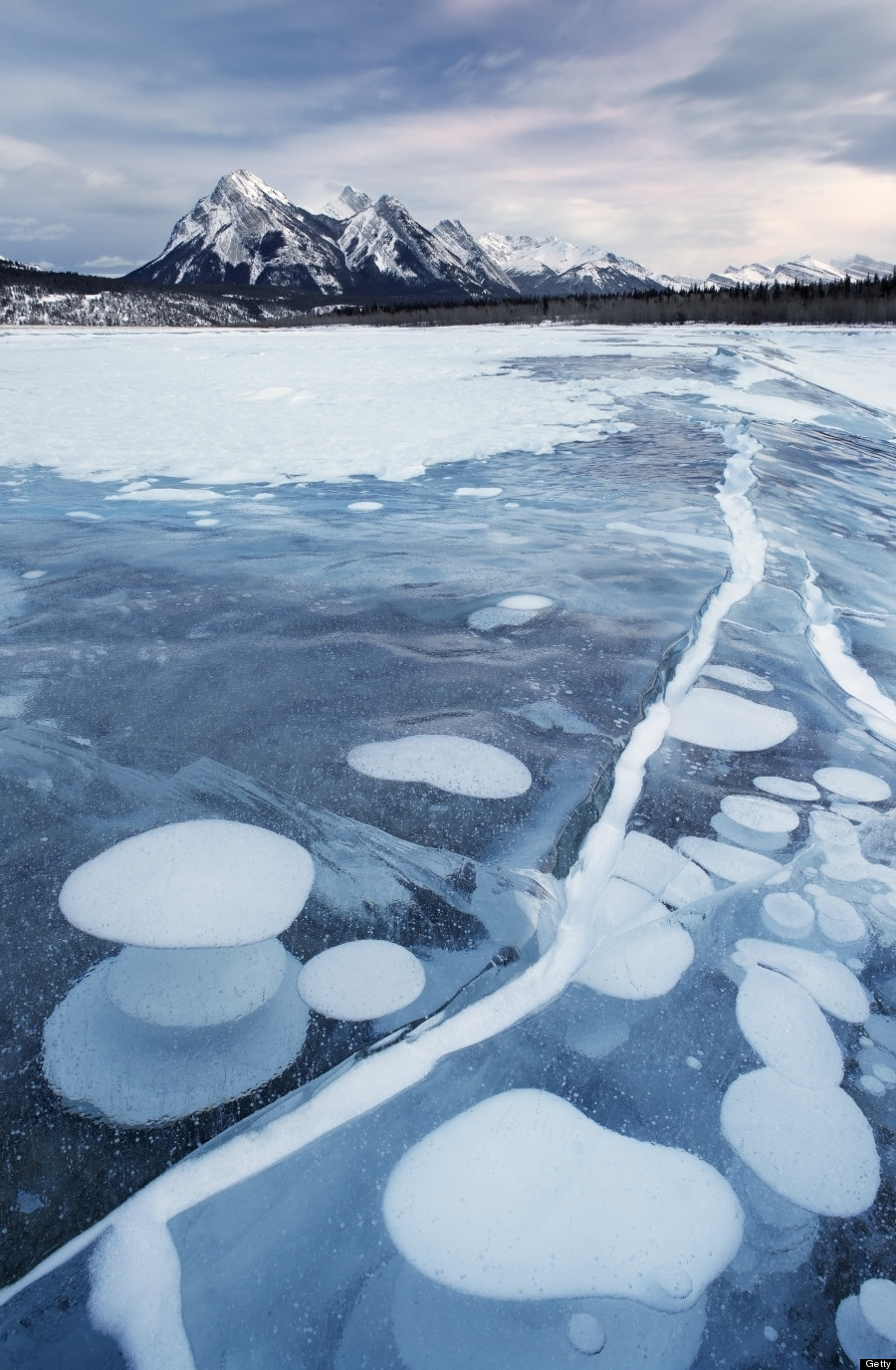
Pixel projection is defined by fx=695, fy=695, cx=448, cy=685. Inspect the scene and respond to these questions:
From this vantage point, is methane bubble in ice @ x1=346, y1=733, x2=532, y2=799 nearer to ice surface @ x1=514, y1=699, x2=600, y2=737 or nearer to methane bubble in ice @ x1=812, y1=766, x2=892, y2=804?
ice surface @ x1=514, y1=699, x2=600, y2=737

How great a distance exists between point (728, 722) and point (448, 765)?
708 millimetres

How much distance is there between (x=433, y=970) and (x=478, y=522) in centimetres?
249

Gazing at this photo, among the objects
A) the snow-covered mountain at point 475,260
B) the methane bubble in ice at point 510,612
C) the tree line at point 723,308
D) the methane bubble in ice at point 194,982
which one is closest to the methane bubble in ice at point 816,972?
the methane bubble in ice at point 194,982

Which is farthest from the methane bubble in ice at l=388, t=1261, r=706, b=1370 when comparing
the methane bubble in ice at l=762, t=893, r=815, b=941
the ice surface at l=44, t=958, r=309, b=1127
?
the methane bubble in ice at l=762, t=893, r=815, b=941

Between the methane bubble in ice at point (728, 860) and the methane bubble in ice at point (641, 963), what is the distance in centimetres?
17

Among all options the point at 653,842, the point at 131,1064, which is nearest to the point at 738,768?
the point at 653,842

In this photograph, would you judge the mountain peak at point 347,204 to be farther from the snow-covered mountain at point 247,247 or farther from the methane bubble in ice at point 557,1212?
the methane bubble in ice at point 557,1212

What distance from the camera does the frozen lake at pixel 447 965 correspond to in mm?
703

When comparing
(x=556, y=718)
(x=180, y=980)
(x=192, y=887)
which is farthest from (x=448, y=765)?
(x=180, y=980)

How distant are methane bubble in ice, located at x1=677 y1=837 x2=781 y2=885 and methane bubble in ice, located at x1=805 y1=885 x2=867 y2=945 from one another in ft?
0.25

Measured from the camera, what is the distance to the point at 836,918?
1.12 m

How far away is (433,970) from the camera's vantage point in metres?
1.02

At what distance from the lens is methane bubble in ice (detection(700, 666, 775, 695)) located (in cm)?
183

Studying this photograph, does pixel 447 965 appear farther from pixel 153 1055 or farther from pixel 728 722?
pixel 728 722
